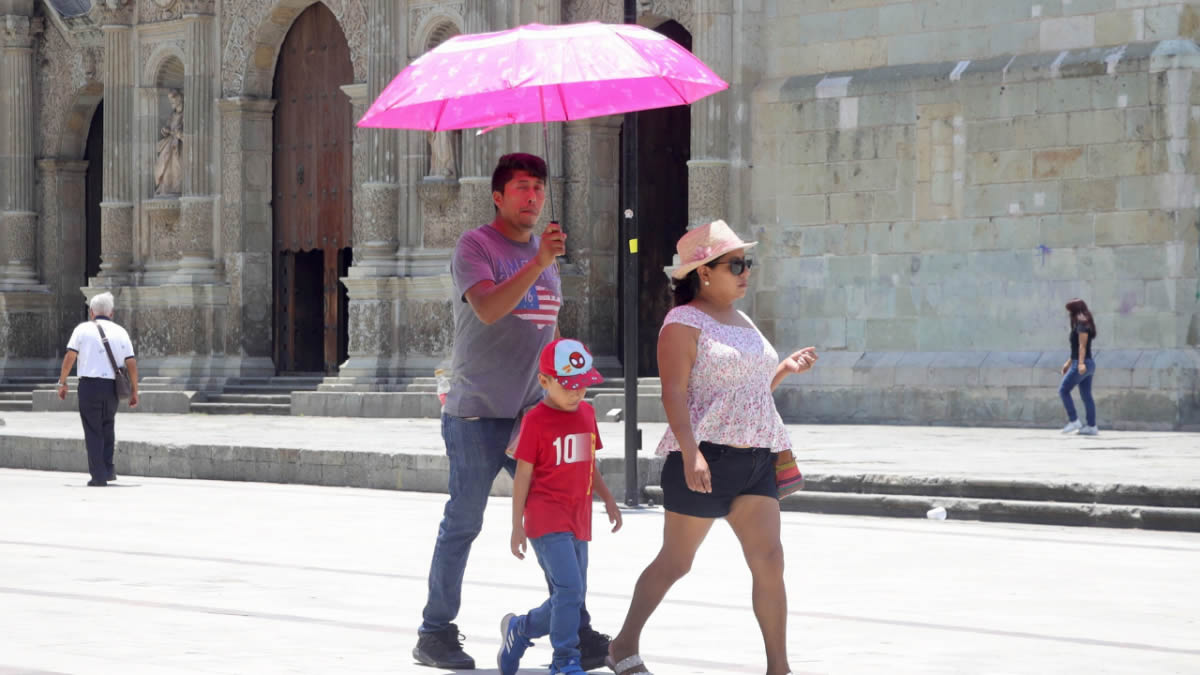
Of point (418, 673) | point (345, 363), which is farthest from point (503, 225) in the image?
point (345, 363)

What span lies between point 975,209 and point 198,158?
43.9ft

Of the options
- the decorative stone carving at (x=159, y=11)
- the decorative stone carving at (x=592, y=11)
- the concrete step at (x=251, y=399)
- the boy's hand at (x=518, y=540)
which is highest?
the decorative stone carving at (x=159, y=11)

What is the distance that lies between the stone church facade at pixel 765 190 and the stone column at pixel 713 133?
0.03m

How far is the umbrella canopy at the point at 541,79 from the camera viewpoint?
298 inches

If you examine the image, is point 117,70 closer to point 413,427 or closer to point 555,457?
point 413,427

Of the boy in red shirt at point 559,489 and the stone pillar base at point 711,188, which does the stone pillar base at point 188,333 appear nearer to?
the stone pillar base at point 711,188

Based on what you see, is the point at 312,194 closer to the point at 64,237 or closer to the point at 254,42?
the point at 254,42

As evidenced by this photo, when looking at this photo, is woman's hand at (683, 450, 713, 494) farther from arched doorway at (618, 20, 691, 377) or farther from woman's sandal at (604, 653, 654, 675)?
arched doorway at (618, 20, 691, 377)

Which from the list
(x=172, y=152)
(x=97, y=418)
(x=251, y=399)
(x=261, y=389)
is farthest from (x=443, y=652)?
(x=172, y=152)

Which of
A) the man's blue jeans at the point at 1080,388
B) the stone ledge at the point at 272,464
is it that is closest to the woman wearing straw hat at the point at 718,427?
the stone ledge at the point at 272,464

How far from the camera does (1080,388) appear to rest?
2005 cm

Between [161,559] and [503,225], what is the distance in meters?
4.46

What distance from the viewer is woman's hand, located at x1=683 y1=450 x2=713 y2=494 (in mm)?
6832

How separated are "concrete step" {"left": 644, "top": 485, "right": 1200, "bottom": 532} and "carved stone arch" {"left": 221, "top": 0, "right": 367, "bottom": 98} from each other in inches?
692
